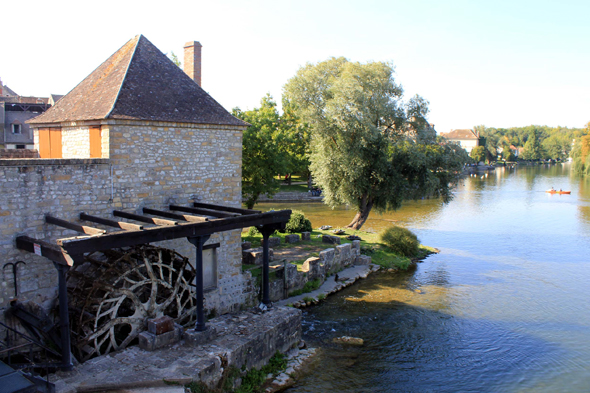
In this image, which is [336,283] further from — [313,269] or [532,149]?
[532,149]

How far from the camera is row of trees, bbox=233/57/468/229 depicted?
21156mm

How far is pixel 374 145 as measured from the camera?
69.3ft

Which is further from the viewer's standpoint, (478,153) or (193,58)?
(478,153)

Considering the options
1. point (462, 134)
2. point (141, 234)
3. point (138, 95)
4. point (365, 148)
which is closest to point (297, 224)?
point (365, 148)

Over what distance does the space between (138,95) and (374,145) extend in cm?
1315

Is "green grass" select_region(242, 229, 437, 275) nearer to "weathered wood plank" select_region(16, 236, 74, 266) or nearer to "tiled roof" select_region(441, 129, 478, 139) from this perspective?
"weathered wood plank" select_region(16, 236, 74, 266)

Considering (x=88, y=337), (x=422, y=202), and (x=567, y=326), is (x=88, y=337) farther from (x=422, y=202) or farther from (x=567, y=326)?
(x=422, y=202)

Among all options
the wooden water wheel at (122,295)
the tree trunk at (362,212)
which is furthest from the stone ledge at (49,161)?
the tree trunk at (362,212)

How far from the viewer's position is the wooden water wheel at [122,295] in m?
8.23

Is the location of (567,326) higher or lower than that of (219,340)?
lower

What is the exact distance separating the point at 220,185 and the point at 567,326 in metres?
11.3

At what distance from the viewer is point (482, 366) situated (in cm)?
1065

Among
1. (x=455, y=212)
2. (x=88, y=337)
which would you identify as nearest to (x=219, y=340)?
(x=88, y=337)

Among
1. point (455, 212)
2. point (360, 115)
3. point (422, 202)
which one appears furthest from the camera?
point (422, 202)
